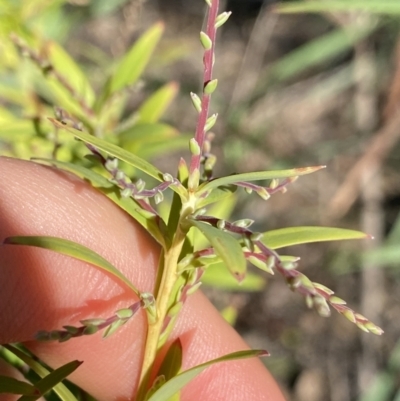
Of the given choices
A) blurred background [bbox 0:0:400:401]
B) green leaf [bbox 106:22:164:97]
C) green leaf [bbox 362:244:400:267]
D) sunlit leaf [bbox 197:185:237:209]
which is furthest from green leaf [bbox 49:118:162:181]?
green leaf [bbox 362:244:400:267]

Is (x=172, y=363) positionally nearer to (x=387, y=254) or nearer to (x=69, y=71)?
(x=69, y=71)

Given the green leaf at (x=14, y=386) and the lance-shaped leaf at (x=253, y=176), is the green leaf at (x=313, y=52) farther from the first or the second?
the green leaf at (x=14, y=386)

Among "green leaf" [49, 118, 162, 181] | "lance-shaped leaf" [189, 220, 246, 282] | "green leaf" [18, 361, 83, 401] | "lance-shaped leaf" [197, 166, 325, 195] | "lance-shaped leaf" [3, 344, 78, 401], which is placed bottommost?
"lance-shaped leaf" [3, 344, 78, 401]

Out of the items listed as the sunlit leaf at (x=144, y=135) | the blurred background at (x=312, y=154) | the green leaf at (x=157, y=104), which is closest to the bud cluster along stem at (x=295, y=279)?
the sunlit leaf at (x=144, y=135)

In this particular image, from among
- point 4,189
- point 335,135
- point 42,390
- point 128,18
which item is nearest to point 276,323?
point 335,135

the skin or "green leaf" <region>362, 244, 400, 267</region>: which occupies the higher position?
the skin

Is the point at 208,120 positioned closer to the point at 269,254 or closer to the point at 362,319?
the point at 269,254

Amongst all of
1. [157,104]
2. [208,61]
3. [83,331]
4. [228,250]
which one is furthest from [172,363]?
[157,104]

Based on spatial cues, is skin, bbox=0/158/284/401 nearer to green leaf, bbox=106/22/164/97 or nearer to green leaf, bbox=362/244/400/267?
green leaf, bbox=106/22/164/97
